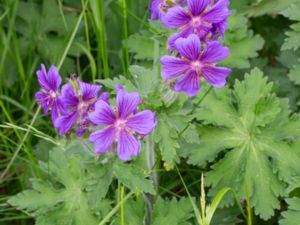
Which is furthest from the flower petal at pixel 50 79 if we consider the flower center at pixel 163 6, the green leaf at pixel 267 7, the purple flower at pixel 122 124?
the green leaf at pixel 267 7

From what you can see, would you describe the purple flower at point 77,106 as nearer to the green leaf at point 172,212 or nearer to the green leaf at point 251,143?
the green leaf at point 172,212

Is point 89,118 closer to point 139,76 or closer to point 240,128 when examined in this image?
point 139,76

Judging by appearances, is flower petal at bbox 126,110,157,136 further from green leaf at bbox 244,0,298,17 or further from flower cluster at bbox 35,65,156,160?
green leaf at bbox 244,0,298,17

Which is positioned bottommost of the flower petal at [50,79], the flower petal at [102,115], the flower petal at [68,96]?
the flower petal at [102,115]

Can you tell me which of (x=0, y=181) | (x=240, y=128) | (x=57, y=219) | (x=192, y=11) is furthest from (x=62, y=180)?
(x=192, y=11)

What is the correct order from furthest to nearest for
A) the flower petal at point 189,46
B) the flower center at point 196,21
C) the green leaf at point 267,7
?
1. the green leaf at point 267,7
2. the flower center at point 196,21
3. the flower petal at point 189,46

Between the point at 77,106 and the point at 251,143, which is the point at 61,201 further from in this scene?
the point at 251,143

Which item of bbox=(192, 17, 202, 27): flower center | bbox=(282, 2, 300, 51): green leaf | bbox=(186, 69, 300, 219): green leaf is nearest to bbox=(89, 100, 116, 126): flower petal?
bbox=(192, 17, 202, 27): flower center

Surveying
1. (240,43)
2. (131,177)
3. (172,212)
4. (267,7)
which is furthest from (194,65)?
(267,7)
